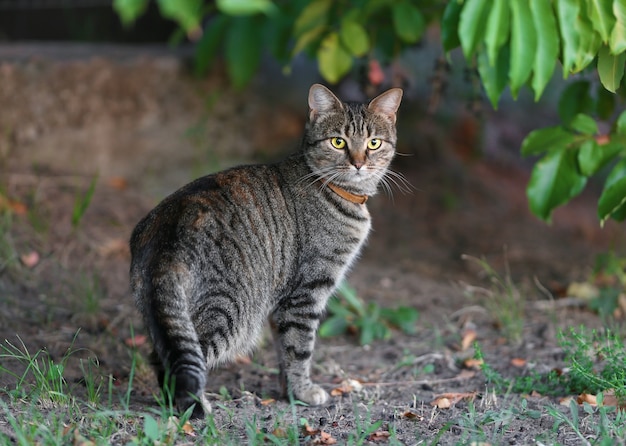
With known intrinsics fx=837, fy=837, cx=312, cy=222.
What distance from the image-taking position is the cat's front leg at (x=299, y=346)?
371 centimetres

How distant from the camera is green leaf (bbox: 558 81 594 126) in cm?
426

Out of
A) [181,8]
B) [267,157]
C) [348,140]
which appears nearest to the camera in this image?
[181,8]

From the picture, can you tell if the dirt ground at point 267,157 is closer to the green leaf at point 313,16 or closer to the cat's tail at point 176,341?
the cat's tail at point 176,341

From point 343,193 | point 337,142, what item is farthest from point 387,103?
point 343,193

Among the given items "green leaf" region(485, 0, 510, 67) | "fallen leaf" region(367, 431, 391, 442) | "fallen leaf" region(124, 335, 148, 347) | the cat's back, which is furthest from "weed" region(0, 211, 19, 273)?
Result: "green leaf" region(485, 0, 510, 67)

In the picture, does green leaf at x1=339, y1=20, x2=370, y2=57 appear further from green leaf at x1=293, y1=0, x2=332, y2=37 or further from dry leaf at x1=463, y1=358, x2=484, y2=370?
dry leaf at x1=463, y1=358, x2=484, y2=370

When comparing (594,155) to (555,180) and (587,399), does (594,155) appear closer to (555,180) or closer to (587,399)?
(555,180)

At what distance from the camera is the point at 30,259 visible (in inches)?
193

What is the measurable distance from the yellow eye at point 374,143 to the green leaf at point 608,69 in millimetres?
1007

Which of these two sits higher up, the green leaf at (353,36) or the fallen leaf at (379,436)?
the green leaf at (353,36)

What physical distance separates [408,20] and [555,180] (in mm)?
1122

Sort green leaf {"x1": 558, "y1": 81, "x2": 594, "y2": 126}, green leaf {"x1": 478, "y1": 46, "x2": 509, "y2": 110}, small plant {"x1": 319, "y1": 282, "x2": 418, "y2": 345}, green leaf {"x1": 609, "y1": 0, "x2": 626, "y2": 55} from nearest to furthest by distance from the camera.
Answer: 1. green leaf {"x1": 609, "y1": 0, "x2": 626, "y2": 55}
2. green leaf {"x1": 478, "y1": 46, "x2": 509, "y2": 110}
3. green leaf {"x1": 558, "y1": 81, "x2": 594, "y2": 126}
4. small plant {"x1": 319, "y1": 282, "x2": 418, "y2": 345}

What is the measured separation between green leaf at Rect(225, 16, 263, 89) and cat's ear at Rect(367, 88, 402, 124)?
1.42 meters

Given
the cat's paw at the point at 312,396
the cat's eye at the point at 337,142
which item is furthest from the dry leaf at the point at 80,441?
the cat's eye at the point at 337,142
